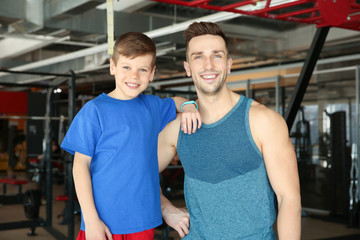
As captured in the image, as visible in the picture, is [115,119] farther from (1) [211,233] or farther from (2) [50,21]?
(2) [50,21]

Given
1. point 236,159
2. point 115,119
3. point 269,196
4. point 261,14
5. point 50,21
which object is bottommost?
point 269,196

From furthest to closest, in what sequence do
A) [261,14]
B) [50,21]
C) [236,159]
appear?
[50,21], [261,14], [236,159]

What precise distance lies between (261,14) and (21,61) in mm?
4890

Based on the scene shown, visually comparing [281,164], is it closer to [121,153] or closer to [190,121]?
Result: [190,121]

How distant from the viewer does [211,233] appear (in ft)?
4.67

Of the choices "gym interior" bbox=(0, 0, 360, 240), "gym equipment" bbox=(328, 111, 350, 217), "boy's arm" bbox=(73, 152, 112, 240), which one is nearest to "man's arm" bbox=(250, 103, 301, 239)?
"boy's arm" bbox=(73, 152, 112, 240)

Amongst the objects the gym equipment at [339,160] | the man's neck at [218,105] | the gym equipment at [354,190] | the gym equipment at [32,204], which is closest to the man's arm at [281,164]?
the man's neck at [218,105]

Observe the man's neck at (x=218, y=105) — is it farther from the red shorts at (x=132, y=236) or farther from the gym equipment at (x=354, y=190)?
the gym equipment at (x=354, y=190)

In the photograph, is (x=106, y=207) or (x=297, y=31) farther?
(x=297, y=31)

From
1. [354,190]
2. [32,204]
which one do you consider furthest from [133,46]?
[354,190]

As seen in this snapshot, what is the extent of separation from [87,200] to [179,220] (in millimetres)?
334

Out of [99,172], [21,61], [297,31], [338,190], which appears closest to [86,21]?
[21,61]

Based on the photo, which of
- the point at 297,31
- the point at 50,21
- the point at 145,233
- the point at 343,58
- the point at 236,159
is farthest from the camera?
the point at 297,31

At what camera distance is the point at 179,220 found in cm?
151
